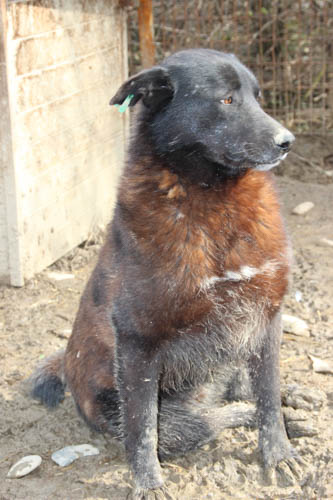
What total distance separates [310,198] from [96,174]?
1.73 metres

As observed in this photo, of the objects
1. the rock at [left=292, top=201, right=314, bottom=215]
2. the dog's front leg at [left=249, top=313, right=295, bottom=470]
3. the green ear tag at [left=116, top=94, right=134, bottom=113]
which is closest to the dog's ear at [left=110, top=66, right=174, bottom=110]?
the green ear tag at [left=116, top=94, right=134, bottom=113]

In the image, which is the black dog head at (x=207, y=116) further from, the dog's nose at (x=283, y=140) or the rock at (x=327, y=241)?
the rock at (x=327, y=241)

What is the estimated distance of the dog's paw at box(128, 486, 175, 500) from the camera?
2547 mm

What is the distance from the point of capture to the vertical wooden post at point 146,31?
5.14 metres

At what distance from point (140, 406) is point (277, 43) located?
5.10m

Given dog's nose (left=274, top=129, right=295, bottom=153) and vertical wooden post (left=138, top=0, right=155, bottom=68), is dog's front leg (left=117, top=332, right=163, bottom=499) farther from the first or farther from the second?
vertical wooden post (left=138, top=0, right=155, bottom=68)

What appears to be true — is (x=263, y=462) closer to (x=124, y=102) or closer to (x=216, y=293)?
(x=216, y=293)

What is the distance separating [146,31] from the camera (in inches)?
205

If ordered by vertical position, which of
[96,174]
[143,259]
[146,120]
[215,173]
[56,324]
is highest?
[146,120]

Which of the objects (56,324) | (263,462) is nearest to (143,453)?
(263,462)

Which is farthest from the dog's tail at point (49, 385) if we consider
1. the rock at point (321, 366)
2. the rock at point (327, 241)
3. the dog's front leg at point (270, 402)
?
the rock at point (327, 241)

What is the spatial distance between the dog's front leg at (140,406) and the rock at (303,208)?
306 cm

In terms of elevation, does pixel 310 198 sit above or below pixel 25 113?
below

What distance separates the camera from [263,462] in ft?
8.81
